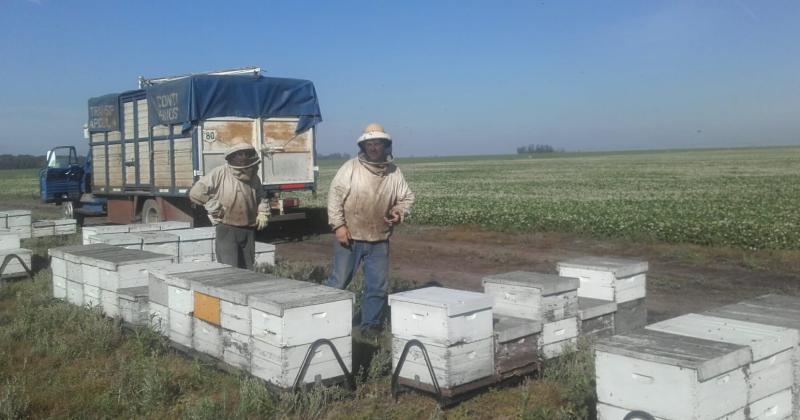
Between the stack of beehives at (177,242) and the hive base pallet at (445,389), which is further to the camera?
the stack of beehives at (177,242)

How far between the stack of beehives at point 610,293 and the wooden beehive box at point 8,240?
8874mm

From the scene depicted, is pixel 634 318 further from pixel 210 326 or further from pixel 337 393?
pixel 210 326

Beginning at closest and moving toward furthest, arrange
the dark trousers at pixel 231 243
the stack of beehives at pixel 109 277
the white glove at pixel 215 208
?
the stack of beehives at pixel 109 277 < the white glove at pixel 215 208 < the dark trousers at pixel 231 243

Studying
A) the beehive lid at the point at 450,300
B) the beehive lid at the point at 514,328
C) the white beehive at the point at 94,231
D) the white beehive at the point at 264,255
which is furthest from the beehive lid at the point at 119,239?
the beehive lid at the point at 514,328

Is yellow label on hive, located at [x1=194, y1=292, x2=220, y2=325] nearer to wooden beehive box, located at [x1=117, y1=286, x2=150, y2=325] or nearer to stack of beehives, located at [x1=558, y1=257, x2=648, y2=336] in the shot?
wooden beehive box, located at [x1=117, y1=286, x2=150, y2=325]

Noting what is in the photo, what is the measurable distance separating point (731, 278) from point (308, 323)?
26.8 ft

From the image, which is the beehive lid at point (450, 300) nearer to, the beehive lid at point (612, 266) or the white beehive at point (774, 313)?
the white beehive at point (774, 313)

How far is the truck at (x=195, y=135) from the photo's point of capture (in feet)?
50.1

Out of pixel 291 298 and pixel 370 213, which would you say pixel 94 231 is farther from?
pixel 291 298

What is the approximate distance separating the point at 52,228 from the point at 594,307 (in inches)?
541

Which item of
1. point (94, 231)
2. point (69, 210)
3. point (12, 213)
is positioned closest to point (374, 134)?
point (94, 231)

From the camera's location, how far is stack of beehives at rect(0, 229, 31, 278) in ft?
37.6

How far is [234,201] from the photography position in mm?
8234

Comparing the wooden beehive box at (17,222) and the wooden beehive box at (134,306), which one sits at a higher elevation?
the wooden beehive box at (17,222)
